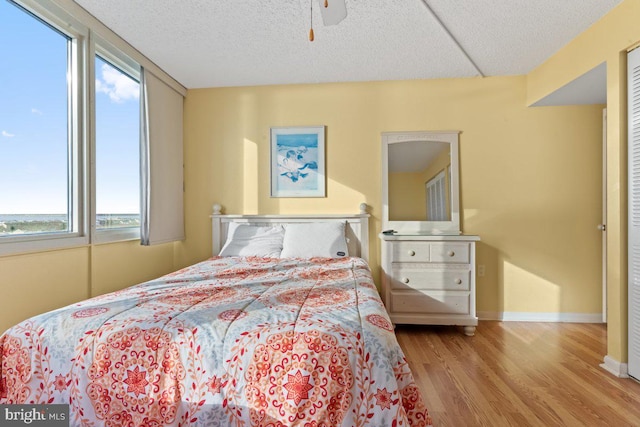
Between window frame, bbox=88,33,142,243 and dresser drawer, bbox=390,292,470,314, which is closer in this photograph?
window frame, bbox=88,33,142,243

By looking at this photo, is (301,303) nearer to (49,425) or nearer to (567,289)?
(49,425)

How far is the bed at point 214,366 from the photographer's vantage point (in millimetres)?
1146

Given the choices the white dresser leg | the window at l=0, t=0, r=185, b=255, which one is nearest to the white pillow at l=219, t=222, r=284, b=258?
the window at l=0, t=0, r=185, b=255

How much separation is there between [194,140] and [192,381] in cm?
287

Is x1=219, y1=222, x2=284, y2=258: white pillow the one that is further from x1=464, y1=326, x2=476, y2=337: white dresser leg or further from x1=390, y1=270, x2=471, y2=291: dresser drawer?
x1=464, y1=326, x2=476, y2=337: white dresser leg

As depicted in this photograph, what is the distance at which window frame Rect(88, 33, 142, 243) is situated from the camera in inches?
93.4

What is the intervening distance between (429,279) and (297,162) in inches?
66.5

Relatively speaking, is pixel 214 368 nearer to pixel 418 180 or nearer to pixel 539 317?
pixel 418 180

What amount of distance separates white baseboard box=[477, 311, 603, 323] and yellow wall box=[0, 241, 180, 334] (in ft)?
10.5

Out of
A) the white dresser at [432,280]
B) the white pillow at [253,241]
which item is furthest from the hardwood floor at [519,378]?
the white pillow at [253,241]

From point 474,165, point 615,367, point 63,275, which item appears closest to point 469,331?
point 615,367

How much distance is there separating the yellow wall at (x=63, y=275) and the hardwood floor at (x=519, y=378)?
2308 mm

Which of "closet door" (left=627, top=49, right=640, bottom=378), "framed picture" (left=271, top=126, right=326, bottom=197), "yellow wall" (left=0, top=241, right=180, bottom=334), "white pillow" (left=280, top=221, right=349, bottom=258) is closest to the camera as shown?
"yellow wall" (left=0, top=241, right=180, bottom=334)

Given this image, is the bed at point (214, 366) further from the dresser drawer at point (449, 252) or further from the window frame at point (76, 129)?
the dresser drawer at point (449, 252)
